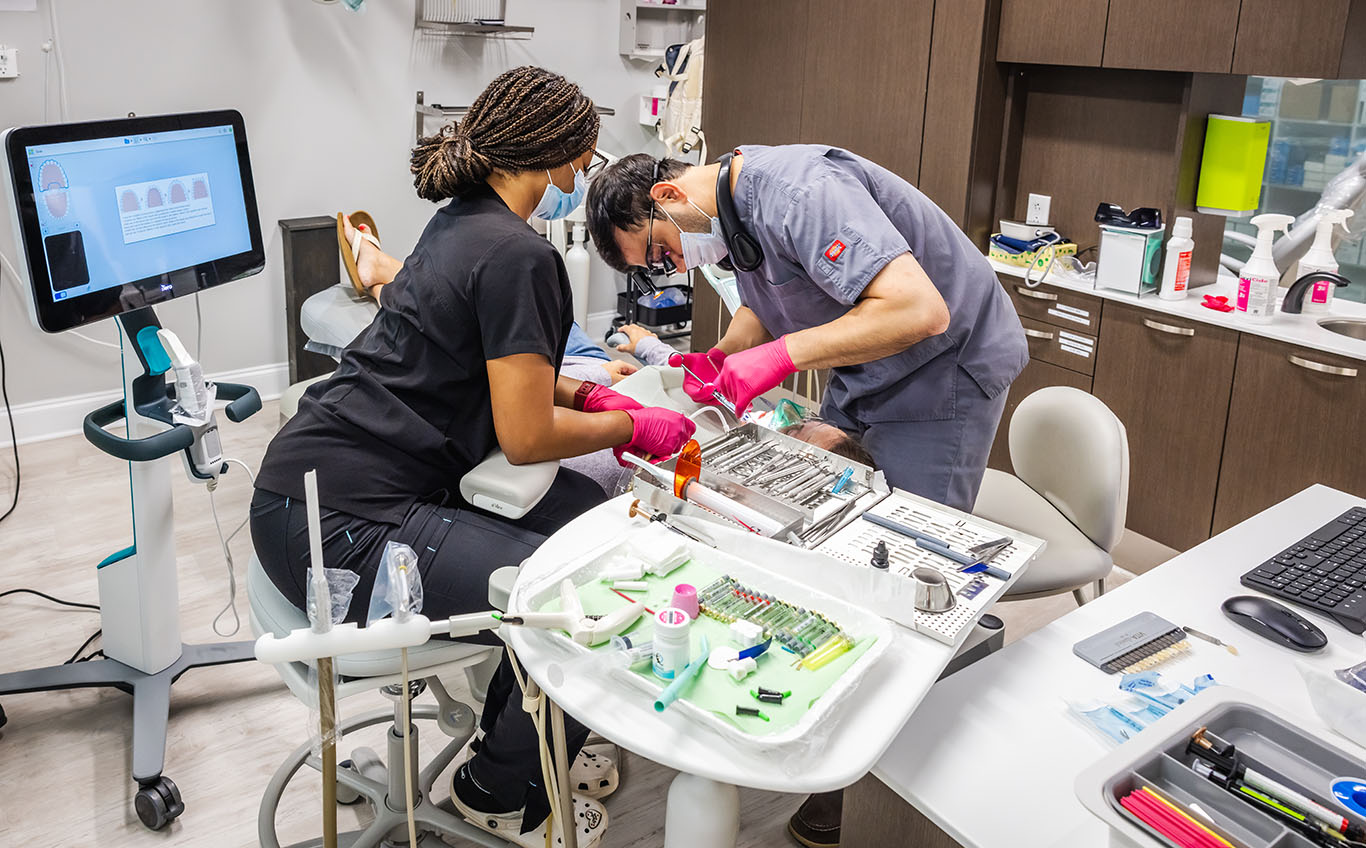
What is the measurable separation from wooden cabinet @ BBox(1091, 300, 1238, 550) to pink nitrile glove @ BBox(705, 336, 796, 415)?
62.1 inches

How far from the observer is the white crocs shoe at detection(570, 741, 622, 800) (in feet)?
6.79

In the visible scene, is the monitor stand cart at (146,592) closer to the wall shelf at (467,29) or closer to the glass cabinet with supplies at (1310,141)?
the wall shelf at (467,29)

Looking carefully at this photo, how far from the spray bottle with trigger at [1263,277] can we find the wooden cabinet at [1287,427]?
117 millimetres

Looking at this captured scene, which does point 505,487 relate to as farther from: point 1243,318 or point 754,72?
point 754,72

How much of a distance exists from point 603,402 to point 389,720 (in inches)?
30.6

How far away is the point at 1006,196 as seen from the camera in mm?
3518

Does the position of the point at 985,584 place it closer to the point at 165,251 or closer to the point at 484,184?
the point at 484,184

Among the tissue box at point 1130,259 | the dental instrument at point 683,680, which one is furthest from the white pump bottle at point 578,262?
the dental instrument at point 683,680

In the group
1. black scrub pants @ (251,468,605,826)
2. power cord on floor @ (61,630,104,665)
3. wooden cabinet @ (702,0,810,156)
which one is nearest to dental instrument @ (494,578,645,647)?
black scrub pants @ (251,468,605,826)

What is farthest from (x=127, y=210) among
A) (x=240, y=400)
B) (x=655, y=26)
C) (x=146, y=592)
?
(x=655, y=26)

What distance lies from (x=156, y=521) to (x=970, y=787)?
1657mm

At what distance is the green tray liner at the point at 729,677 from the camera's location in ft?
3.73

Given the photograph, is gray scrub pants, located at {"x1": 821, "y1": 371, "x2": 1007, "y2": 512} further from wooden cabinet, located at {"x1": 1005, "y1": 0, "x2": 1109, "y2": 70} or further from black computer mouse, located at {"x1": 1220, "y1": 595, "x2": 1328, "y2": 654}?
wooden cabinet, located at {"x1": 1005, "y1": 0, "x2": 1109, "y2": 70}

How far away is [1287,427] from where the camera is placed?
2.68 meters
